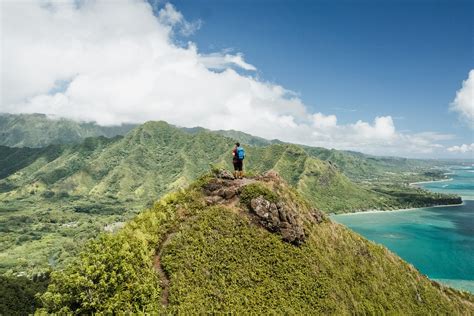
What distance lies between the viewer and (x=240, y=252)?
4212 centimetres

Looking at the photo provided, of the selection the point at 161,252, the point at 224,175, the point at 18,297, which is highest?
the point at 224,175

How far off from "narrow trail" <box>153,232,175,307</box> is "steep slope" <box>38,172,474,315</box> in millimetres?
117

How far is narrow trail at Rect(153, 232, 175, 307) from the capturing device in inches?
1383

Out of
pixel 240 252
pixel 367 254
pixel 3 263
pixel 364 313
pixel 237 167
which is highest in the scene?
pixel 237 167

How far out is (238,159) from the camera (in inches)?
1877

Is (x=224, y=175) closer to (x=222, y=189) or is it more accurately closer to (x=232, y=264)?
(x=222, y=189)

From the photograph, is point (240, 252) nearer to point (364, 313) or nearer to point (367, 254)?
point (364, 313)

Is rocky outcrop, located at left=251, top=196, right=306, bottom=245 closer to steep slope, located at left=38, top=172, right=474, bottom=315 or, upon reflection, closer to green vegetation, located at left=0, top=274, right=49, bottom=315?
steep slope, located at left=38, top=172, right=474, bottom=315

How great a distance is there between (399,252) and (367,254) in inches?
5629

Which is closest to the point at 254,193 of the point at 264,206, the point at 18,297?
the point at 264,206

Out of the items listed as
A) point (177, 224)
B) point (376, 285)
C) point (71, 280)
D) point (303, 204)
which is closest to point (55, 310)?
point (71, 280)

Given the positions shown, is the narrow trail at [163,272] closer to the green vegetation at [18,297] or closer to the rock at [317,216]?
the rock at [317,216]

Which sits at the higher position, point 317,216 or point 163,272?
point 317,216

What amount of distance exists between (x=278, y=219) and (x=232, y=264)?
33.0 feet
